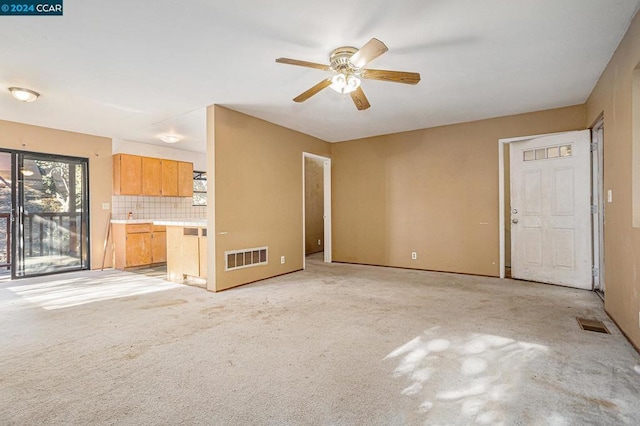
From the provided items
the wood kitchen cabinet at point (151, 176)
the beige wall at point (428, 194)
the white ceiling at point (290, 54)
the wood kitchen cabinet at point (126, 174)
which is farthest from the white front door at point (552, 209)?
the wood kitchen cabinet at point (126, 174)

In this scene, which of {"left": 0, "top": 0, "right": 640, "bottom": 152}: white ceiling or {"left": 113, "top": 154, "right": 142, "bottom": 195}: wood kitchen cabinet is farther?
{"left": 113, "top": 154, "right": 142, "bottom": 195}: wood kitchen cabinet

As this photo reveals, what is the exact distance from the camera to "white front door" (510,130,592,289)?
13.4ft

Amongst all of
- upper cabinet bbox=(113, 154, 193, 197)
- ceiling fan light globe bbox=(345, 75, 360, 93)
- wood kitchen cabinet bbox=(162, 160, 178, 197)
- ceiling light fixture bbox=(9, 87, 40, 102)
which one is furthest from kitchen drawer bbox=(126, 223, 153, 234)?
ceiling fan light globe bbox=(345, 75, 360, 93)

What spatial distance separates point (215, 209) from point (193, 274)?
1147 mm

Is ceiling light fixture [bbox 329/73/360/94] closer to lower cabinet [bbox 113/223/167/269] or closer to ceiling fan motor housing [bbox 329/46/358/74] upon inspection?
ceiling fan motor housing [bbox 329/46/358/74]

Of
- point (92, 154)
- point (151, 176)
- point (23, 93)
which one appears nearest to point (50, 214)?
point (92, 154)

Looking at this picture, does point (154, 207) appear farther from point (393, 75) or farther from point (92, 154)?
point (393, 75)

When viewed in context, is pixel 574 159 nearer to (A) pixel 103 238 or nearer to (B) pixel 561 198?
(B) pixel 561 198

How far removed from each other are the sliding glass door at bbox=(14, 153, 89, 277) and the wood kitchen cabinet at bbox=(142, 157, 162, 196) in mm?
943

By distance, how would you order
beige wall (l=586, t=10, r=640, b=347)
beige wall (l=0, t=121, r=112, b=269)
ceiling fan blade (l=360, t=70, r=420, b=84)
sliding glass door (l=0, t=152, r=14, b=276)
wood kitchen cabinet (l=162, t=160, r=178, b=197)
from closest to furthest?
beige wall (l=586, t=10, r=640, b=347)
ceiling fan blade (l=360, t=70, r=420, b=84)
sliding glass door (l=0, t=152, r=14, b=276)
beige wall (l=0, t=121, r=112, b=269)
wood kitchen cabinet (l=162, t=160, r=178, b=197)

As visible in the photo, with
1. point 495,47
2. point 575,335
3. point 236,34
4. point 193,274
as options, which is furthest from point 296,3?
point 193,274

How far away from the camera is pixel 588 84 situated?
358 centimetres

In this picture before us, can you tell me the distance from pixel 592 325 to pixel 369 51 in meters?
3.09

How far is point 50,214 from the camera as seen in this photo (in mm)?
5289
